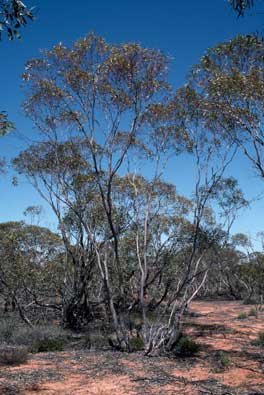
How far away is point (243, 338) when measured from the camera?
50.4 feet

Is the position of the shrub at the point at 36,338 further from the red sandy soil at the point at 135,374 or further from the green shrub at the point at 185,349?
the green shrub at the point at 185,349

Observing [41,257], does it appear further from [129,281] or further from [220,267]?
[220,267]

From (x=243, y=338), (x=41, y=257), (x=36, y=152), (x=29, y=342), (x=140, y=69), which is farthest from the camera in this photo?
(x=41, y=257)

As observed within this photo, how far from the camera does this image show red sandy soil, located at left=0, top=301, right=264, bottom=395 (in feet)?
26.4

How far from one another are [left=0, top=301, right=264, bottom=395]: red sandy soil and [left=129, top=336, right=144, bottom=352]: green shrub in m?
0.51

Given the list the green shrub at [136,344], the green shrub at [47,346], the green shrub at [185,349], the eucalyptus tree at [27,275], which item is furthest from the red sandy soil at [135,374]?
the eucalyptus tree at [27,275]

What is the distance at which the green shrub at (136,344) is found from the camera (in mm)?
11984

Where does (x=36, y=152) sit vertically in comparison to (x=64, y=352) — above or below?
above

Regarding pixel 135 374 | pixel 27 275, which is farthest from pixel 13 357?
pixel 27 275

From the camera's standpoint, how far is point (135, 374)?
30.2 feet

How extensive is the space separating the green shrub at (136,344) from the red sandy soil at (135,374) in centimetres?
51

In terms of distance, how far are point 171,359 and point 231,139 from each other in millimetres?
6806

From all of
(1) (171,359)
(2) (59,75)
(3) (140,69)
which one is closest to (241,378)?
(1) (171,359)

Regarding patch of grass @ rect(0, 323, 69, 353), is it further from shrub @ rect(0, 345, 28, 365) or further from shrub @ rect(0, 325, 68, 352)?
shrub @ rect(0, 345, 28, 365)
